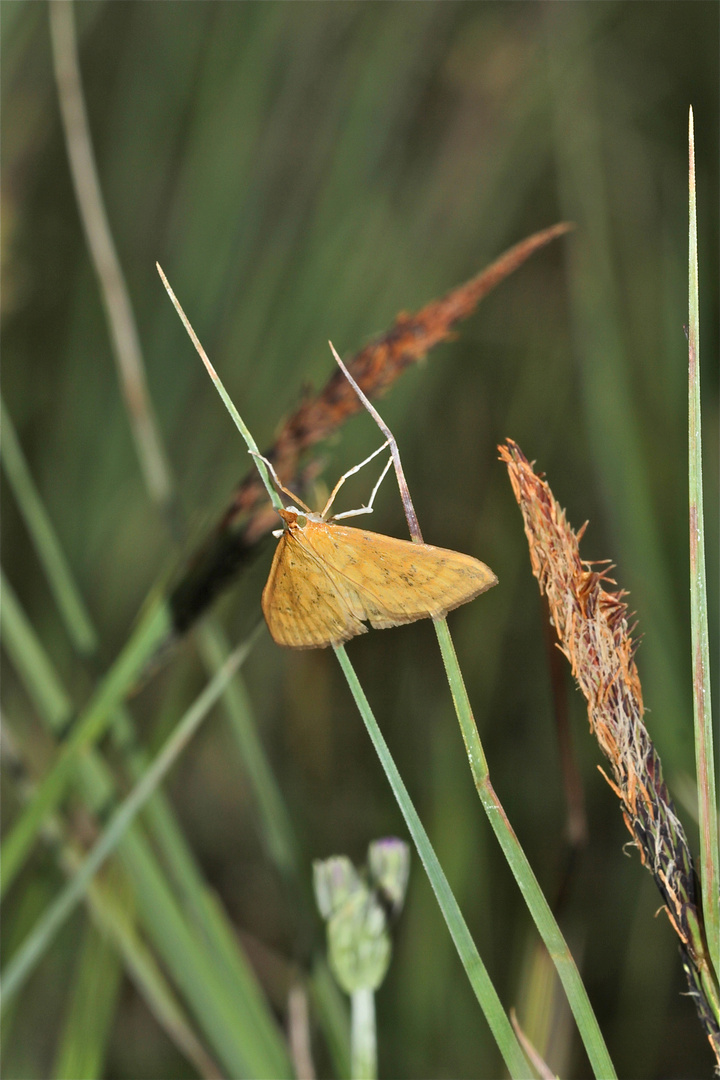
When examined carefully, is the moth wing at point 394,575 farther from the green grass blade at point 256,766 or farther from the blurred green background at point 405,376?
the blurred green background at point 405,376

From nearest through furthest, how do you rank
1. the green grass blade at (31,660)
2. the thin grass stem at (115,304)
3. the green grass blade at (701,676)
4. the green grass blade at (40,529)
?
1. the green grass blade at (701,676)
2. the green grass blade at (31,660)
3. the green grass blade at (40,529)
4. the thin grass stem at (115,304)

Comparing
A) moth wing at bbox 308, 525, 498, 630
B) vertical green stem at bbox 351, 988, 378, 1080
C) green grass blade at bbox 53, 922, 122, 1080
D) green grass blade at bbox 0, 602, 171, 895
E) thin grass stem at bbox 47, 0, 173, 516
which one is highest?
thin grass stem at bbox 47, 0, 173, 516

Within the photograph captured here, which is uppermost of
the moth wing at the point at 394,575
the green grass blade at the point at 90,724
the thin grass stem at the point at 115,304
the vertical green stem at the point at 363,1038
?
the thin grass stem at the point at 115,304

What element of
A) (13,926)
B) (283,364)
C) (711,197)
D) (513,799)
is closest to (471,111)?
(711,197)

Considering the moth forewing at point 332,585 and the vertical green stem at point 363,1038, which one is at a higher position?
the moth forewing at point 332,585

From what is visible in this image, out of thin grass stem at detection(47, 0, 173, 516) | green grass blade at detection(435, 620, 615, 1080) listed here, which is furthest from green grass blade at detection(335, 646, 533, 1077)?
thin grass stem at detection(47, 0, 173, 516)

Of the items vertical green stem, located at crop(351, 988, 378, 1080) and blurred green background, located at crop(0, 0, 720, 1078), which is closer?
vertical green stem, located at crop(351, 988, 378, 1080)

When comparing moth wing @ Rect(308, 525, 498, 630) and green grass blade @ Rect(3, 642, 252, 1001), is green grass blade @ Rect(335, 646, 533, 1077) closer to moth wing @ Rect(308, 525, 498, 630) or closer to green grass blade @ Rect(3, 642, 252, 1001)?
moth wing @ Rect(308, 525, 498, 630)

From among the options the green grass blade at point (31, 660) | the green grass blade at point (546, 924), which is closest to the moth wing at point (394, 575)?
the green grass blade at point (546, 924)
